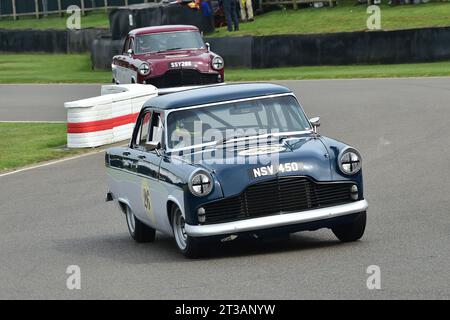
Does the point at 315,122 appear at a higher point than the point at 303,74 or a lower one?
higher

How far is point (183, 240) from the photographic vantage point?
9.95 meters

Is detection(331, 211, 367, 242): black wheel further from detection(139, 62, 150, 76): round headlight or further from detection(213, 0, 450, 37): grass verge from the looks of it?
detection(213, 0, 450, 37): grass verge

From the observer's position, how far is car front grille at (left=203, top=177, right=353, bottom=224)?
31.5 ft

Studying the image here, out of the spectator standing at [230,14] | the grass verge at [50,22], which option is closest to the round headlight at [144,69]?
the spectator standing at [230,14]

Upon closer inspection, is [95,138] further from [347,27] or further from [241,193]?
[347,27]

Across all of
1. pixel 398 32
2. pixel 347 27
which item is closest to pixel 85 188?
pixel 398 32

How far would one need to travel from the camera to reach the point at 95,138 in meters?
20.2

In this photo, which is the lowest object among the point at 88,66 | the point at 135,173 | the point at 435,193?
the point at 88,66

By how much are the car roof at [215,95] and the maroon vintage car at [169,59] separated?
1389cm

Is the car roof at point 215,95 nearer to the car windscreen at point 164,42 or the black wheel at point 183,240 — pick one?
the black wheel at point 183,240

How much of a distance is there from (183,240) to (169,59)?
50.9 feet

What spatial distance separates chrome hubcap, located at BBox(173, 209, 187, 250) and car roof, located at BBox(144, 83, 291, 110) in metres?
1.17

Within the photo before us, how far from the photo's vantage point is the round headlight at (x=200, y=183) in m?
9.58
